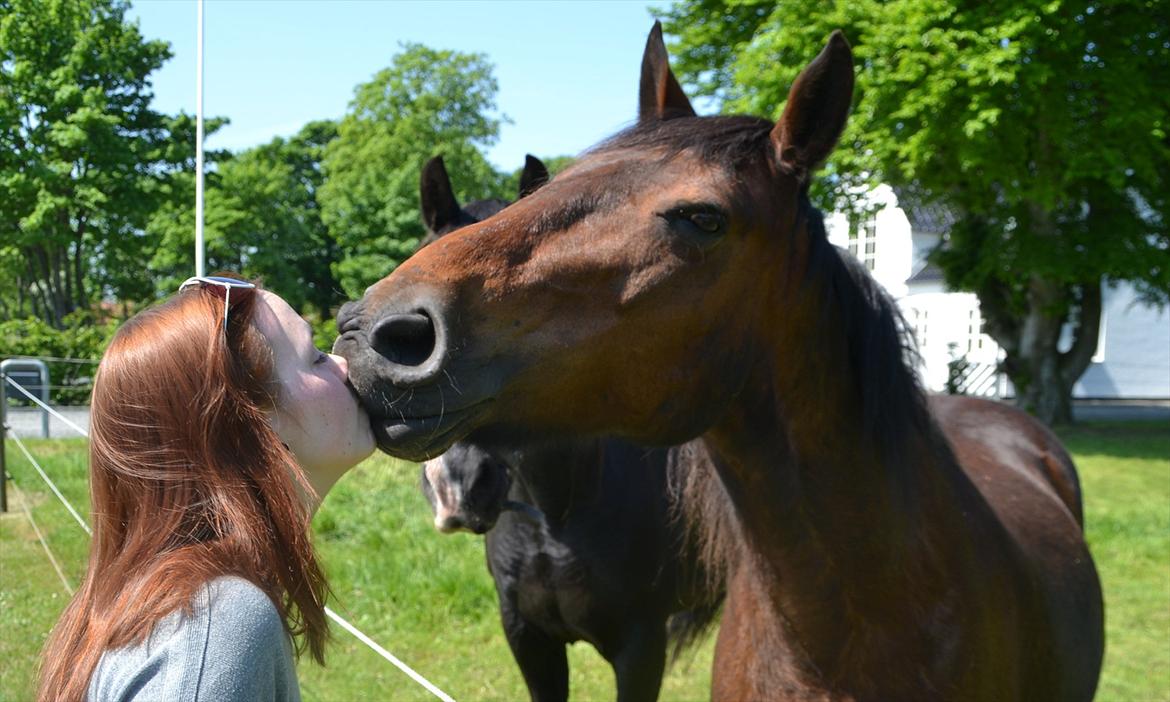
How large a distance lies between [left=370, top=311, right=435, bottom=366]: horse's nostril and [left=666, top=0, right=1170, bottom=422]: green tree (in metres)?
13.5

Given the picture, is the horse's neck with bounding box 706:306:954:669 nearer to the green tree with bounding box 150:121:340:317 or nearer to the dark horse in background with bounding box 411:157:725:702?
the dark horse in background with bounding box 411:157:725:702

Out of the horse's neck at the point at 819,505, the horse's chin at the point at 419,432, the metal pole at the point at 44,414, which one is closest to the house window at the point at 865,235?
the metal pole at the point at 44,414

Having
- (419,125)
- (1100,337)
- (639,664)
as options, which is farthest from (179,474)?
(419,125)

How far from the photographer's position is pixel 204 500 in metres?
Answer: 1.42

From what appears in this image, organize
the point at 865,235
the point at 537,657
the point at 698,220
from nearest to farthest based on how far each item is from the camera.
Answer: the point at 698,220, the point at 537,657, the point at 865,235

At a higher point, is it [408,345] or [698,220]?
[698,220]

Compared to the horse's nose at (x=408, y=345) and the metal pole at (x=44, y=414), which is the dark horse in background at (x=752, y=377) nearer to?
the horse's nose at (x=408, y=345)

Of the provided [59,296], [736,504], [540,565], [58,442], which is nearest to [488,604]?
[540,565]

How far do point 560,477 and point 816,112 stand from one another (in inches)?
74.0

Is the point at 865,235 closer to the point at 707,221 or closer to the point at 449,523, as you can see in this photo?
the point at 449,523

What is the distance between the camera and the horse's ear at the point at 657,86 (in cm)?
239

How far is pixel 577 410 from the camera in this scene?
186cm

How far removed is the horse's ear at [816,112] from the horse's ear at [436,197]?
70.8 inches

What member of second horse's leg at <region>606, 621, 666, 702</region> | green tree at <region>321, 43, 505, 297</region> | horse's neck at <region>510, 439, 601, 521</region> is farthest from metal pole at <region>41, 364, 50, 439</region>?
green tree at <region>321, 43, 505, 297</region>
